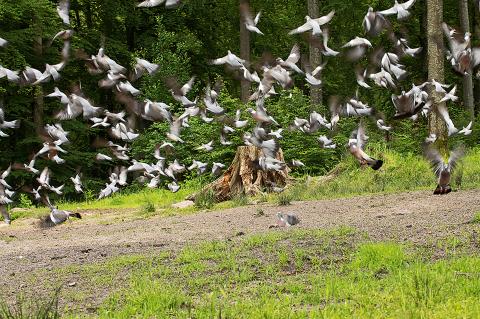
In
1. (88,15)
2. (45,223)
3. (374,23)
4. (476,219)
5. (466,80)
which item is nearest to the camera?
(374,23)

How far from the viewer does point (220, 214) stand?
12344mm

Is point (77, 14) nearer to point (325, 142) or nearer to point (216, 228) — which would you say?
point (325, 142)

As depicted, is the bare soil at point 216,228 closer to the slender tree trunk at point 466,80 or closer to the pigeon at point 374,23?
the pigeon at point 374,23

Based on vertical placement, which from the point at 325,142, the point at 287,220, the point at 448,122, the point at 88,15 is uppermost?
the point at 88,15

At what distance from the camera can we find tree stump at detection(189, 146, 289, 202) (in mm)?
15539

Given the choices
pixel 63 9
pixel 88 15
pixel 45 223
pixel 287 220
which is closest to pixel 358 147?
pixel 287 220

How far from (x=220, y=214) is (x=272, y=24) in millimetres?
18218

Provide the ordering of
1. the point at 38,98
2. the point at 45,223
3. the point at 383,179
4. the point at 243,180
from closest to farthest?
1. the point at 45,223
2. the point at 383,179
3. the point at 243,180
4. the point at 38,98

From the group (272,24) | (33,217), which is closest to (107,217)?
(33,217)

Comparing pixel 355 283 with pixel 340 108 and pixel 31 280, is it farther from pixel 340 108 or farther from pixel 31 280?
pixel 340 108

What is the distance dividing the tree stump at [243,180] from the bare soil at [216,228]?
2137mm

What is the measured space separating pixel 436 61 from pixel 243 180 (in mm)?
4970

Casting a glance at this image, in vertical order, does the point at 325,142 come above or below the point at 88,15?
below

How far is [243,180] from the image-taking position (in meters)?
15.6
